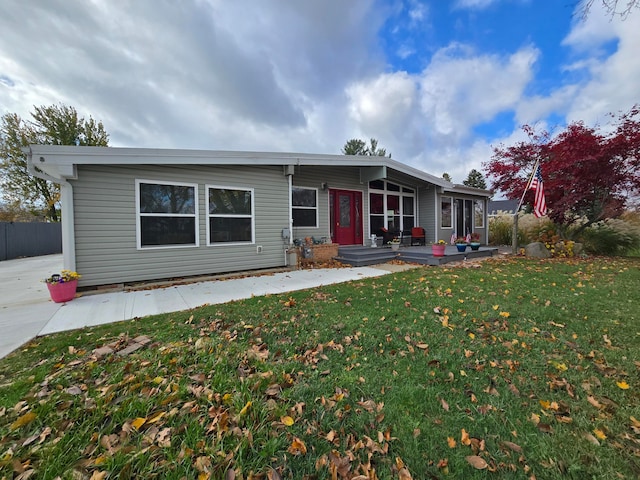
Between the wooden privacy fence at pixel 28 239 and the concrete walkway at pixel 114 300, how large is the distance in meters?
7.90

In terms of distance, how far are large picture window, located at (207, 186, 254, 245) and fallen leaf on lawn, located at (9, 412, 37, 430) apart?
5.08 m

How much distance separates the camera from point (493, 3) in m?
6.93

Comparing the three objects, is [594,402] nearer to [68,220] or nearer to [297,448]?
[297,448]

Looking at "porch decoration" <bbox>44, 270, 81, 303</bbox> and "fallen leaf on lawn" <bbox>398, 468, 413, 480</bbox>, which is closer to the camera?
"fallen leaf on lawn" <bbox>398, 468, 413, 480</bbox>

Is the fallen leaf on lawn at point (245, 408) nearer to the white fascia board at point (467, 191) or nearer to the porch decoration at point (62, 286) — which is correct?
the porch decoration at point (62, 286)

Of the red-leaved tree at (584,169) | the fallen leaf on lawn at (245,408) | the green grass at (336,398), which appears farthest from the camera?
the red-leaved tree at (584,169)

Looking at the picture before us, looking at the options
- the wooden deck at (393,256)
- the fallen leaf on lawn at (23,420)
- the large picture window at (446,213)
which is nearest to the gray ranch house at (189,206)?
the wooden deck at (393,256)

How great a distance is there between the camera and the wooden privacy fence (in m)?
12.2

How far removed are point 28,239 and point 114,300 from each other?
14489 millimetres

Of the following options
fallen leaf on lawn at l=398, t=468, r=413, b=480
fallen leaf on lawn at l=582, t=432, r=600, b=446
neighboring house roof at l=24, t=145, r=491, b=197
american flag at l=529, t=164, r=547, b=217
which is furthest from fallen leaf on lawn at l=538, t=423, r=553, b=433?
american flag at l=529, t=164, r=547, b=217

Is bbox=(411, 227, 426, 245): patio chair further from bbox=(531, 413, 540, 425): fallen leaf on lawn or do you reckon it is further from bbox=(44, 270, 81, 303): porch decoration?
bbox=(44, 270, 81, 303): porch decoration

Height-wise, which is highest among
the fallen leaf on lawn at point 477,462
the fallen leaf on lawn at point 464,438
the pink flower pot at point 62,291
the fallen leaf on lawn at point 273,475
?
the pink flower pot at point 62,291

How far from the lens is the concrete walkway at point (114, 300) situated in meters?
3.54

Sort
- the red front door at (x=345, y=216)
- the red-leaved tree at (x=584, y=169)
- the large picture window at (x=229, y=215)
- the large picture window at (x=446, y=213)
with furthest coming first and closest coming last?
the large picture window at (x=446, y=213) → the red front door at (x=345, y=216) → the red-leaved tree at (x=584, y=169) → the large picture window at (x=229, y=215)
